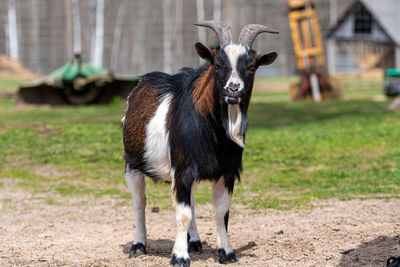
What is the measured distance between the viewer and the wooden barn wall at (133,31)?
87.1 ft

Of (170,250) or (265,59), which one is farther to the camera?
(170,250)

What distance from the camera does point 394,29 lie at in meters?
33.6

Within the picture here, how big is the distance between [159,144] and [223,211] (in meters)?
0.85

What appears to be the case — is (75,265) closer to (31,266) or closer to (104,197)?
(31,266)

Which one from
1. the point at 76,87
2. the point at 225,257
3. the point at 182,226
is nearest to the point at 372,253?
the point at 225,257

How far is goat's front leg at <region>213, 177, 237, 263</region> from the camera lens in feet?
19.2

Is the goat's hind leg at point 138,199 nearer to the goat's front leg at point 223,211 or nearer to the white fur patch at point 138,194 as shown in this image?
the white fur patch at point 138,194

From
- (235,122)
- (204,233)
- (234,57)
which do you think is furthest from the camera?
(204,233)

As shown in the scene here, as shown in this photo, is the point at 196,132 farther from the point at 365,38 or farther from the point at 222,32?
the point at 365,38

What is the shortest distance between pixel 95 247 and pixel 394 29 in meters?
30.0

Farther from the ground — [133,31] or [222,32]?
[133,31]

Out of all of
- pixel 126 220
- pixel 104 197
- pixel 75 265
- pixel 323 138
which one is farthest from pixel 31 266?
pixel 323 138

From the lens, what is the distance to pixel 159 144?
19.5 ft

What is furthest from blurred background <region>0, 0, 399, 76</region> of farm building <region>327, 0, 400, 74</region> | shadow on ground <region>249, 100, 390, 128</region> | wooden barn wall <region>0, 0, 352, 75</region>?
shadow on ground <region>249, 100, 390, 128</region>
